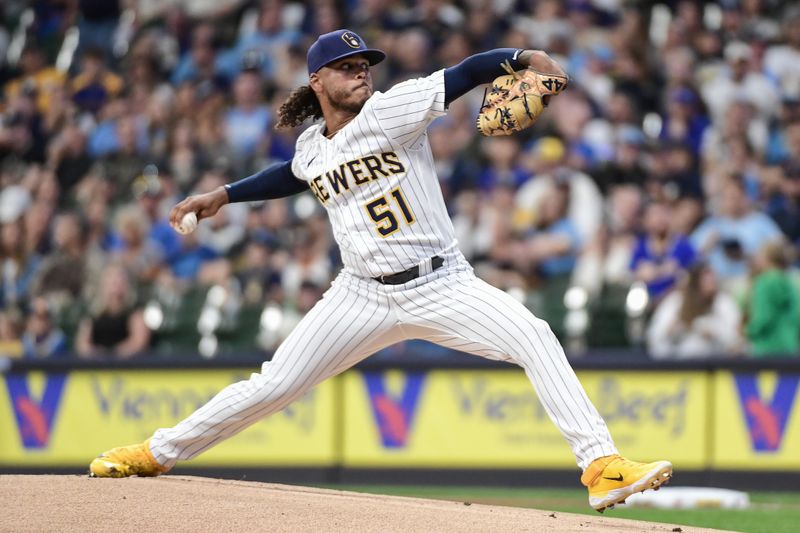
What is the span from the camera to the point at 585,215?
10.4 meters

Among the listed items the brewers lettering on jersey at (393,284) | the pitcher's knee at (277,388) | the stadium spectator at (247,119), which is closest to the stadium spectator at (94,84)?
the stadium spectator at (247,119)

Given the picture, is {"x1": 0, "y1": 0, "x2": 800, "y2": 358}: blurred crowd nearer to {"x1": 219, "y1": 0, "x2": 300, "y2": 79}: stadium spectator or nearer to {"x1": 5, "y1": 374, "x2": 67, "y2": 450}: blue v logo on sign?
{"x1": 219, "y1": 0, "x2": 300, "y2": 79}: stadium spectator

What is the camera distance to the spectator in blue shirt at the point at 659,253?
9938 millimetres

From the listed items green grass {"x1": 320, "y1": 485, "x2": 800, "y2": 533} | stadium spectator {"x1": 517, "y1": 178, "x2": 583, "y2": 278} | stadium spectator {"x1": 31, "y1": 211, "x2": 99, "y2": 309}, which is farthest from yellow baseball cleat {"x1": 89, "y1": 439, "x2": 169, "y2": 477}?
stadium spectator {"x1": 31, "y1": 211, "x2": 99, "y2": 309}

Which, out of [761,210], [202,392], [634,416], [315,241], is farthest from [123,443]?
[761,210]

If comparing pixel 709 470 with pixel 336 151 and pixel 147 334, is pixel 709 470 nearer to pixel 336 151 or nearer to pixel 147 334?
pixel 147 334

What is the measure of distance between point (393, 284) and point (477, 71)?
0.95 m

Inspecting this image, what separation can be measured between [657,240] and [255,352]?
3286mm

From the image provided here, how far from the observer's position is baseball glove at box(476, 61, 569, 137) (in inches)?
191

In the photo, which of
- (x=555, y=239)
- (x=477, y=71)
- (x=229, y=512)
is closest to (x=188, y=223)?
(x=229, y=512)

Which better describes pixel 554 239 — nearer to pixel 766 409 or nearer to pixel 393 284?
pixel 766 409

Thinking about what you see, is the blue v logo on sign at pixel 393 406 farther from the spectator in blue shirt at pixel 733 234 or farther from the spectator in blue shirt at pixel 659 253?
the spectator in blue shirt at pixel 733 234

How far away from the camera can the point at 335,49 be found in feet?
17.9

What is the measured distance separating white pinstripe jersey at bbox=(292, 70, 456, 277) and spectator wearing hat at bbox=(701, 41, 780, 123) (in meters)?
6.63
